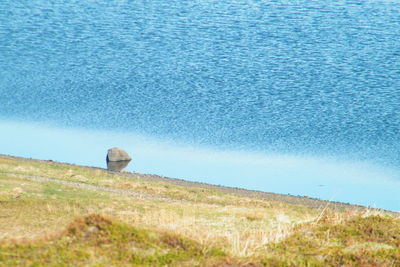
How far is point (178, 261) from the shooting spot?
13352 mm

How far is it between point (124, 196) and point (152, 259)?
74.0ft

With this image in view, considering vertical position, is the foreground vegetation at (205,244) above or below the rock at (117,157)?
below

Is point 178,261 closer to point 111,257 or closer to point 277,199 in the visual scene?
point 111,257

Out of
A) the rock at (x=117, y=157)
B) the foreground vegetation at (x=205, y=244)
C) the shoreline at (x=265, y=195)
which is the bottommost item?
the foreground vegetation at (x=205, y=244)

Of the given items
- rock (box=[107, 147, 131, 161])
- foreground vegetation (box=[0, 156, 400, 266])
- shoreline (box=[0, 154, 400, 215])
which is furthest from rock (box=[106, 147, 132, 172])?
foreground vegetation (box=[0, 156, 400, 266])

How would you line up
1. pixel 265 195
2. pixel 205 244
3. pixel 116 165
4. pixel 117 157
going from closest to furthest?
pixel 205 244, pixel 265 195, pixel 116 165, pixel 117 157

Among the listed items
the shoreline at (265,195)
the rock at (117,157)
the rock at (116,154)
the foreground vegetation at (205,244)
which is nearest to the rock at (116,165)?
the rock at (117,157)

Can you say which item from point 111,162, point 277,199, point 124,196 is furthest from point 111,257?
point 111,162

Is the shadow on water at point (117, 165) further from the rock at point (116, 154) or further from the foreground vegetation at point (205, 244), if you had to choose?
the foreground vegetation at point (205, 244)

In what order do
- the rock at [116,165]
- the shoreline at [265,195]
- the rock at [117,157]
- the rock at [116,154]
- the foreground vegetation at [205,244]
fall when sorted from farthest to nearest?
1. the rock at [116,154]
2. the rock at [117,157]
3. the rock at [116,165]
4. the shoreline at [265,195]
5. the foreground vegetation at [205,244]

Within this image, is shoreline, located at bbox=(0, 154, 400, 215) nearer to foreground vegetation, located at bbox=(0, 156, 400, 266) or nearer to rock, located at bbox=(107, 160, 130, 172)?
rock, located at bbox=(107, 160, 130, 172)

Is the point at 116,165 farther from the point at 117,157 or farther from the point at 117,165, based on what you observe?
the point at 117,157

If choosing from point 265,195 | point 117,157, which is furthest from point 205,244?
point 117,157

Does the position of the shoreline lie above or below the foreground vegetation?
above
